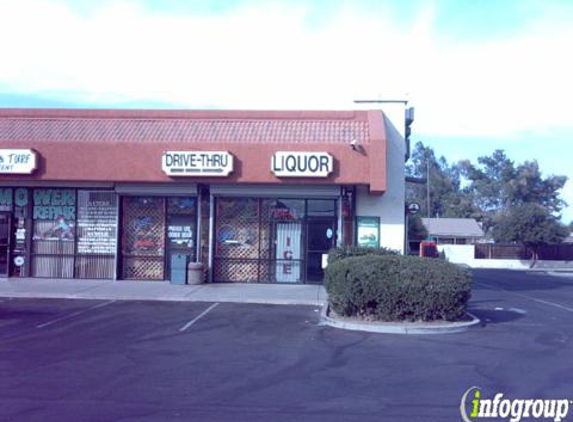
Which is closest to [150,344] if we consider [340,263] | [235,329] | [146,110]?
[235,329]

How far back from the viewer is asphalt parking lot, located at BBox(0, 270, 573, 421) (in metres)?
8.66

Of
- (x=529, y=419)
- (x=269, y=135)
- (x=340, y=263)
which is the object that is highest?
(x=269, y=135)

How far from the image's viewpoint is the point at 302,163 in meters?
22.9

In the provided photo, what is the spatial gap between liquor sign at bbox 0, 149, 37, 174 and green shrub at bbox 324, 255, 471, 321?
12058 mm

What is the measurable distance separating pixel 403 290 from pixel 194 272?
9.75m

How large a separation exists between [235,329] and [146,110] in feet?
41.9

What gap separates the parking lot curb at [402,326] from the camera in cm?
1516

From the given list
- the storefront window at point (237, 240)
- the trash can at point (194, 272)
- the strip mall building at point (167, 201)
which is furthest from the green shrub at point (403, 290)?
the storefront window at point (237, 240)

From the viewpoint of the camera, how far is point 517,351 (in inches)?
512

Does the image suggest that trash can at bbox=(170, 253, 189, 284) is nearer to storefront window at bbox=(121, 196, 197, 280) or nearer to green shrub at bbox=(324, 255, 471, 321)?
storefront window at bbox=(121, 196, 197, 280)

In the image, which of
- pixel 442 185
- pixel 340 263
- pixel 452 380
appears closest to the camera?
pixel 452 380

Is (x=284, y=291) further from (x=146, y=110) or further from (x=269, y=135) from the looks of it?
(x=146, y=110)

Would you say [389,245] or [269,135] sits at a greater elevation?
[269,135]

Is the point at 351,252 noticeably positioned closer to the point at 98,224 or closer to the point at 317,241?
the point at 317,241
